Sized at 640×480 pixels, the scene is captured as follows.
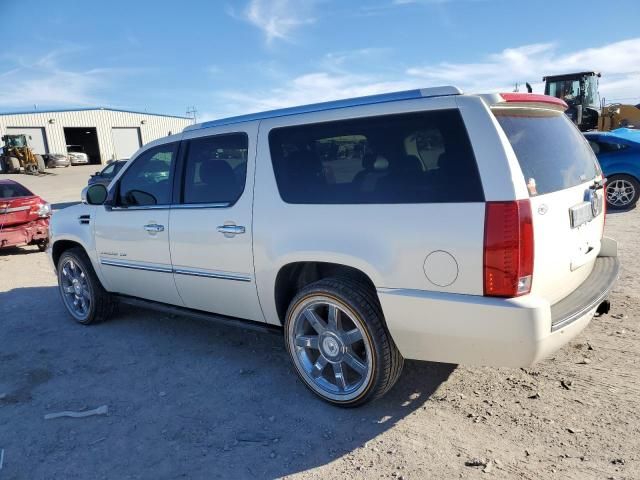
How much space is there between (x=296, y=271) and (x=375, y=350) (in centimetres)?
83

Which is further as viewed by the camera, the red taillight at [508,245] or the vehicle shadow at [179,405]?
the vehicle shadow at [179,405]

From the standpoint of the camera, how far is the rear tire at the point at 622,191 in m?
9.33

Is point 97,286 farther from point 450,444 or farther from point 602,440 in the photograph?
point 602,440

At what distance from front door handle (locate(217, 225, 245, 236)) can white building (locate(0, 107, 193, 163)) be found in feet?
129

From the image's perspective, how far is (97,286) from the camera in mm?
4887

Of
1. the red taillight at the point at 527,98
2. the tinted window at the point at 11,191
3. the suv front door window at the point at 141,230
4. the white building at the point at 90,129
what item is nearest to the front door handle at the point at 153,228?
the suv front door window at the point at 141,230

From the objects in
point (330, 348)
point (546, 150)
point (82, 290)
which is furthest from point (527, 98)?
point (82, 290)

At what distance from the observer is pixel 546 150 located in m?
2.80

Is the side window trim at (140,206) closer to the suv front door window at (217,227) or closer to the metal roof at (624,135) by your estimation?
the suv front door window at (217,227)

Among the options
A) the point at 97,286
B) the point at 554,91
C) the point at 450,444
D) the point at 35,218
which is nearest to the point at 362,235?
the point at 450,444

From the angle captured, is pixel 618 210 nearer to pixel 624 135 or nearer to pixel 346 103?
pixel 624 135

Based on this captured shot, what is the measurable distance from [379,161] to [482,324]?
3.63 feet

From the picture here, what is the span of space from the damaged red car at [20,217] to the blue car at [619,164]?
10719 millimetres

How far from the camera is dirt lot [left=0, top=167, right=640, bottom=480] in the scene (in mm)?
2588
